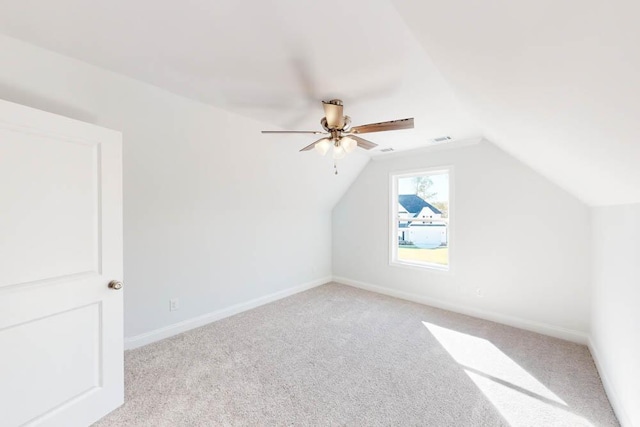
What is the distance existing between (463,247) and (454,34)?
10.4 feet

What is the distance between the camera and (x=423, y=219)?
4.17m

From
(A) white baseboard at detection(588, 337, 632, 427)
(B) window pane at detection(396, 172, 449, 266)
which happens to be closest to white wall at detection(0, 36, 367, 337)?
(B) window pane at detection(396, 172, 449, 266)

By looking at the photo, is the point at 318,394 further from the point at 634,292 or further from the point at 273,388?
the point at 634,292

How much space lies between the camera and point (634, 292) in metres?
1.55

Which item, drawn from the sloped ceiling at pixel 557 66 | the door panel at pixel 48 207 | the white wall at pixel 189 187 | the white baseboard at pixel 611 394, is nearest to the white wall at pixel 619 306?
the white baseboard at pixel 611 394

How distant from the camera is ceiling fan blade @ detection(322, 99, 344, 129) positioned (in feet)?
7.06

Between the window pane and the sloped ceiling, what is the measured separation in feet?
7.47

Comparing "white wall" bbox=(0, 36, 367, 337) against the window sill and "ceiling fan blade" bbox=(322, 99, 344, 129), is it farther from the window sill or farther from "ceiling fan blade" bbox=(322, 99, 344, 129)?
the window sill

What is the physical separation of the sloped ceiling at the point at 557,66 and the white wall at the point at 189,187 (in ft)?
6.76

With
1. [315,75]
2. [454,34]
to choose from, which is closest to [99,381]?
[315,75]

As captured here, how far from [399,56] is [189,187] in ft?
7.90

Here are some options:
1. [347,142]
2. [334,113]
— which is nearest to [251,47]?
[334,113]

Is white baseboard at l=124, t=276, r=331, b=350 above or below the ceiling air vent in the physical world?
below

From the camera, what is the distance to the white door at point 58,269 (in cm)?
144
